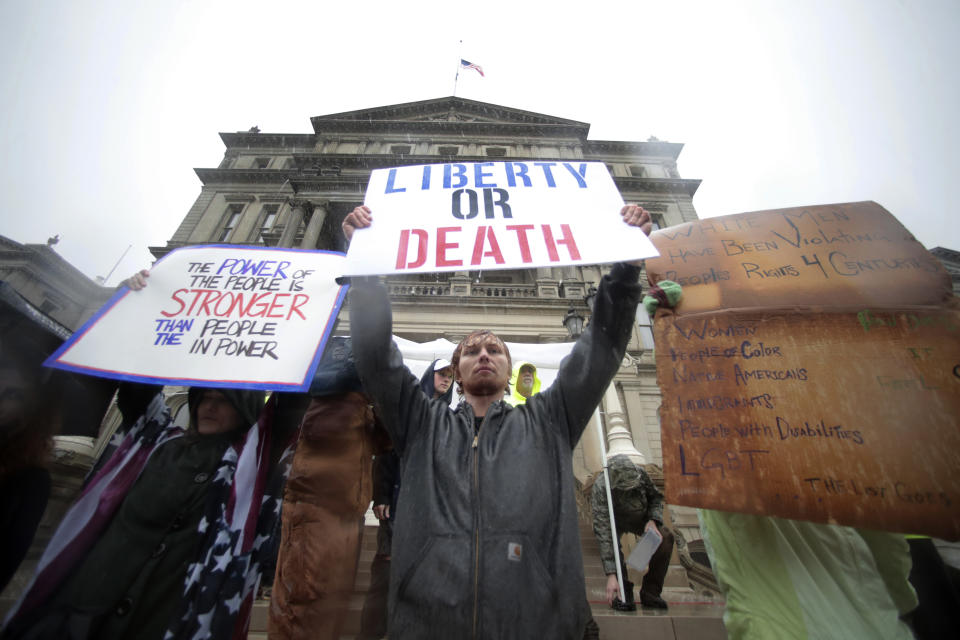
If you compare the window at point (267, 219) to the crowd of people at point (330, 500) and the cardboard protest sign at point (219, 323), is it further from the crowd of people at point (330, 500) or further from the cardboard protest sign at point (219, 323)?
the crowd of people at point (330, 500)

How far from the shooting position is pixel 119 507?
187 cm

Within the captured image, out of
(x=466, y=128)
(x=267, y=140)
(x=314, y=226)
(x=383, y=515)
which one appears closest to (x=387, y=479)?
(x=383, y=515)

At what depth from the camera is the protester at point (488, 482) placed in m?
1.31

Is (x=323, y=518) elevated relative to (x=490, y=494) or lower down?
lower down

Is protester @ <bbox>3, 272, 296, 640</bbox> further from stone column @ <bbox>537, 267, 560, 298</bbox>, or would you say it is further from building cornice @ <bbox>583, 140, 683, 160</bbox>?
building cornice @ <bbox>583, 140, 683, 160</bbox>

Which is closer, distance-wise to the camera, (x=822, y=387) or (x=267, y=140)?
(x=822, y=387)

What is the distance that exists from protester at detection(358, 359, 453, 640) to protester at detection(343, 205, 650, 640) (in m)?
0.37

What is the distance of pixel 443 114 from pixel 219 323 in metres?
26.2

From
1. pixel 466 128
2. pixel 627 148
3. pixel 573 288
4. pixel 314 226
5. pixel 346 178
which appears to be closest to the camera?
pixel 573 288

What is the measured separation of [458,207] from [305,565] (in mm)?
2171

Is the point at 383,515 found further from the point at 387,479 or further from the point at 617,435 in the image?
the point at 617,435

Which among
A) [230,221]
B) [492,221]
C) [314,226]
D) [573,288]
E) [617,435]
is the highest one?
[230,221]

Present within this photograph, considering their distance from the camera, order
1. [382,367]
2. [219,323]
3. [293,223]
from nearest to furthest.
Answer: [382,367] < [219,323] < [293,223]

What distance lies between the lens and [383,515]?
11.0 ft
